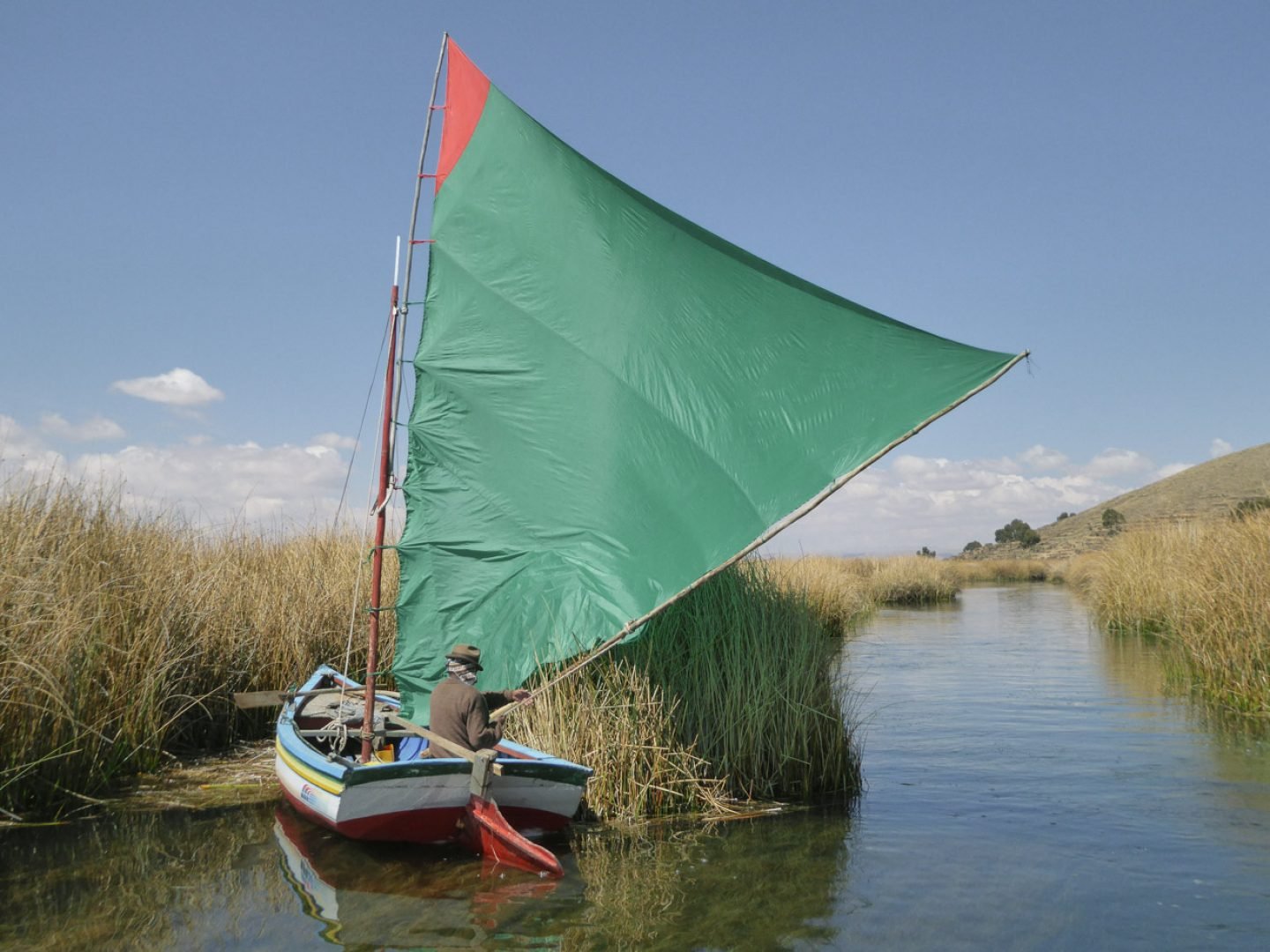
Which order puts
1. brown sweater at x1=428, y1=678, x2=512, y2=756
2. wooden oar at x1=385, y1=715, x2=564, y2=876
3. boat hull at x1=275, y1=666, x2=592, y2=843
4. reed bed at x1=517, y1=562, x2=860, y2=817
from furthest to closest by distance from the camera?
reed bed at x1=517, y1=562, x2=860, y2=817
brown sweater at x1=428, y1=678, x2=512, y2=756
boat hull at x1=275, y1=666, x2=592, y2=843
wooden oar at x1=385, y1=715, x2=564, y2=876

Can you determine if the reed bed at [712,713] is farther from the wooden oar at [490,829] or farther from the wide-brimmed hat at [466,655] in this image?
the wooden oar at [490,829]

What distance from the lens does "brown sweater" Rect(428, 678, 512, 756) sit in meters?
7.43

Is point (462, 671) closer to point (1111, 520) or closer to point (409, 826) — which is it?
point (409, 826)

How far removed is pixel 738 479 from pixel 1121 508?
90655mm

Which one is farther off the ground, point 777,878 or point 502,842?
point 502,842

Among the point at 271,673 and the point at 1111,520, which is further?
the point at 1111,520

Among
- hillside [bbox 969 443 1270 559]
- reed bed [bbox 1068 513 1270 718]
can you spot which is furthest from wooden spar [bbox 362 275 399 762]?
hillside [bbox 969 443 1270 559]

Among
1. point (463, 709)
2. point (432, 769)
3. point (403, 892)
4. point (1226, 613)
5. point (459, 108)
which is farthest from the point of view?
point (1226, 613)

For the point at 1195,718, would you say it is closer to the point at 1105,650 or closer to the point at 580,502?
the point at 1105,650

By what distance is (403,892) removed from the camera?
6.73 meters

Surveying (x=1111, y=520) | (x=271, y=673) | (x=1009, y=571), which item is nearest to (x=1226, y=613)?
(x=271, y=673)

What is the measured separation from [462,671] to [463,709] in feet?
1.13

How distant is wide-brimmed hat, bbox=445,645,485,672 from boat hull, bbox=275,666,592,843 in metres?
0.77

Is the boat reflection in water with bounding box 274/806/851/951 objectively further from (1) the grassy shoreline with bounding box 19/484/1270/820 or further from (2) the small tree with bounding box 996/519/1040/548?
(2) the small tree with bounding box 996/519/1040/548
